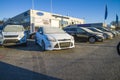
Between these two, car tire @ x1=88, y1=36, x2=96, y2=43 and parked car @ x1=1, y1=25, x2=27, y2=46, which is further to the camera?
car tire @ x1=88, y1=36, x2=96, y2=43

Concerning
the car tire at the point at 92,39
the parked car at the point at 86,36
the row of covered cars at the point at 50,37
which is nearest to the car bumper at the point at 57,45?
the row of covered cars at the point at 50,37

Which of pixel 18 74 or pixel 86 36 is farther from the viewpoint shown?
pixel 86 36

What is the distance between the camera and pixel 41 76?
5062 millimetres

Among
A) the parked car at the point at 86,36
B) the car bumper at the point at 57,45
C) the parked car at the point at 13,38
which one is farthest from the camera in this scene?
the parked car at the point at 86,36

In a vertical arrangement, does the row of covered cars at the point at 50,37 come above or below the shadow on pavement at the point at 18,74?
above

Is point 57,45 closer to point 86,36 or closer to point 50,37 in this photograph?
point 50,37

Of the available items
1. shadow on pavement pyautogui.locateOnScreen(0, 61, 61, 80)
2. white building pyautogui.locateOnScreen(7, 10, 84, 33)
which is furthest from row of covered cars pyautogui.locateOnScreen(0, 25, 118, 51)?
white building pyautogui.locateOnScreen(7, 10, 84, 33)

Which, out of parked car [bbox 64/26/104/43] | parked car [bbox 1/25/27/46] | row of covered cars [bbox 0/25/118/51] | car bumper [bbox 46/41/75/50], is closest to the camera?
car bumper [bbox 46/41/75/50]

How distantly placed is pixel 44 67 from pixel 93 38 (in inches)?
359

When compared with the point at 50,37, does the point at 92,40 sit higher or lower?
lower

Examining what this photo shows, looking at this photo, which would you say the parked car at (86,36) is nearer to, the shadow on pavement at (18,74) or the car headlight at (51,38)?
the car headlight at (51,38)

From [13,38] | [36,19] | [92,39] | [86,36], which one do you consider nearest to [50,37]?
[13,38]

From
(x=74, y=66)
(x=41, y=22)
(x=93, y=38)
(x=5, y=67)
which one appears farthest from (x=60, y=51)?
(x=41, y=22)

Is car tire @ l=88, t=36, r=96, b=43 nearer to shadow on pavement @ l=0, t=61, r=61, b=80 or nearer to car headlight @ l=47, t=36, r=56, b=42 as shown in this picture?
car headlight @ l=47, t=36, r=56, b=42
